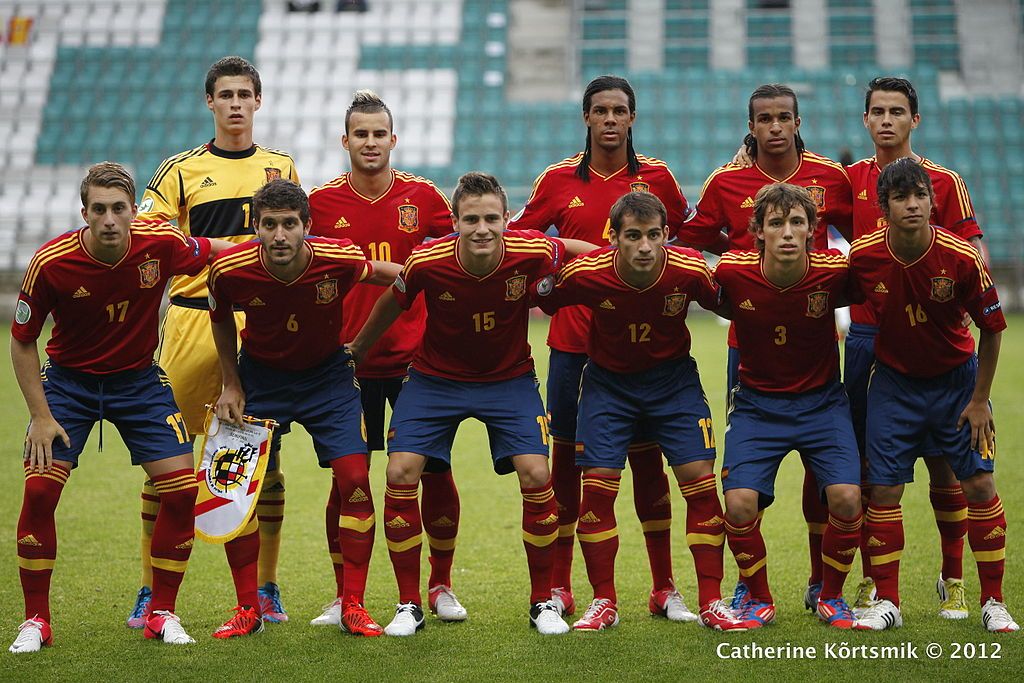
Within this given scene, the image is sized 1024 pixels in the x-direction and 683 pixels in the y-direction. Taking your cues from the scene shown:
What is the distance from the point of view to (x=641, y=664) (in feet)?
13.4

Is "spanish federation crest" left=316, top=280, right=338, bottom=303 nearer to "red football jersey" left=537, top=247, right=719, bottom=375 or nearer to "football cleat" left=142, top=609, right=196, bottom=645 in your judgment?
"red football jersey" left=537, top=247, right=719, bottom=375

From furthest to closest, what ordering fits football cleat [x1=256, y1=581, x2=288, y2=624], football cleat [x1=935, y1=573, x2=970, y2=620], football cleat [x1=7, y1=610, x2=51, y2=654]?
football cleat [x1=256, y1=581, x2=288, y2=624] → football cleat [x1=935, y1=573, x2=970, y2=620] → football cleat [x1=7, y1=610, x2=51, y2=654]

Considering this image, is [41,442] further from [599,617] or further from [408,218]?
[599,617]

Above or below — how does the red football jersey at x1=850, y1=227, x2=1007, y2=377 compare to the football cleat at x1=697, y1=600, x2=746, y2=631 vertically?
above

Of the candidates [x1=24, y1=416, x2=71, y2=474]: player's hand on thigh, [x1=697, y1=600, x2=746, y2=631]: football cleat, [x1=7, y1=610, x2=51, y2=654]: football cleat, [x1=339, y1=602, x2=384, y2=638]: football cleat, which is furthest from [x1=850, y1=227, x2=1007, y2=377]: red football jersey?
[x1=7, y1=610, x2=51, y2=654]: football cleat

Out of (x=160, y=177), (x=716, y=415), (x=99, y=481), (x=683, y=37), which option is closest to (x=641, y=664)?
(x=160, y=177)

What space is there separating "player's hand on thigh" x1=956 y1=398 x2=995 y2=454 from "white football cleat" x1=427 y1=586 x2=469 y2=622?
2.16 metres

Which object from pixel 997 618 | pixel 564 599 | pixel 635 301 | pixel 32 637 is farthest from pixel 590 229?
pixel 32 637

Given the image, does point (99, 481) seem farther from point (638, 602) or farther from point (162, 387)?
point (638, 602)

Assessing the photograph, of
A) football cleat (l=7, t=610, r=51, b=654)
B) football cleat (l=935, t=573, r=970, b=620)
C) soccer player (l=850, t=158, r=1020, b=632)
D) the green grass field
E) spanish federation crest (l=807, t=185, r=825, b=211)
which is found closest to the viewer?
the green grass field

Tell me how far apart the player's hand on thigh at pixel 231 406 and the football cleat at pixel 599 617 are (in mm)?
1605

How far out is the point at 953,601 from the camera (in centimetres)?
473

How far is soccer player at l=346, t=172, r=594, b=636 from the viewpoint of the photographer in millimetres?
4516

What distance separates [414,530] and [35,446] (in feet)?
4.86
